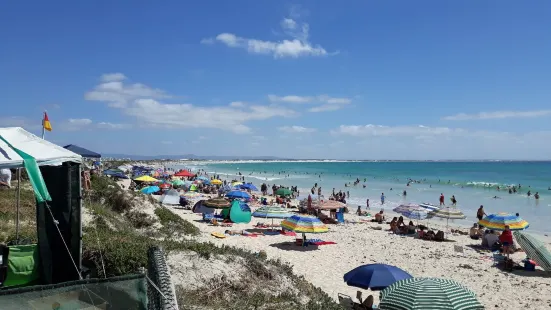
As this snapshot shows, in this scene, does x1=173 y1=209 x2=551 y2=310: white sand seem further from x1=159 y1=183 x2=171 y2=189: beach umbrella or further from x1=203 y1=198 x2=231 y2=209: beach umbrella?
x1=159 y1=183 x2=171 y2=189: beach umbrella

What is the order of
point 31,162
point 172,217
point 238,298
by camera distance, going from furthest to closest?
point 172,217 → point 238,298 → point 31,162

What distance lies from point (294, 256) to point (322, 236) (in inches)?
178

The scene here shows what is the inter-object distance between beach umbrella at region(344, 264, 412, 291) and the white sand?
1623 millimetres

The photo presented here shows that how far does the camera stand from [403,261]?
13812 millimetres

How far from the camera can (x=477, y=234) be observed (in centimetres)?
1806

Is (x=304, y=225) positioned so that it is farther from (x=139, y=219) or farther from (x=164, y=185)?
(x=164, y=185)

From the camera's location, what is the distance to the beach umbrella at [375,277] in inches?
312

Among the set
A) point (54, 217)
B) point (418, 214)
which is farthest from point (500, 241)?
point (54, 217)

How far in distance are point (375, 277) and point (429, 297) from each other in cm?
199

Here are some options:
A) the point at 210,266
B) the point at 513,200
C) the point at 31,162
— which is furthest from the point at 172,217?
the point at 513,200

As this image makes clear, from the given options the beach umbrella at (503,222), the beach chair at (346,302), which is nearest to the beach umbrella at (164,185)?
the beach umbrella at (503,222)

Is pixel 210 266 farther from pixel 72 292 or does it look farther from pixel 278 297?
pixel 72 292

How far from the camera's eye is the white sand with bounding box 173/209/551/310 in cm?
1048

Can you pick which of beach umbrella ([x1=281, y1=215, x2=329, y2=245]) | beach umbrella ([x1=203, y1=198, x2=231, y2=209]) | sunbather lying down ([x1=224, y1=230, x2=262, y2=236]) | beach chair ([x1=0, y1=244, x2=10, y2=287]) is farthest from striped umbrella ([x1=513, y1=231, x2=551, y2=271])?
beach chair ([x1=0, y1=244, x2=10, y2=287])
